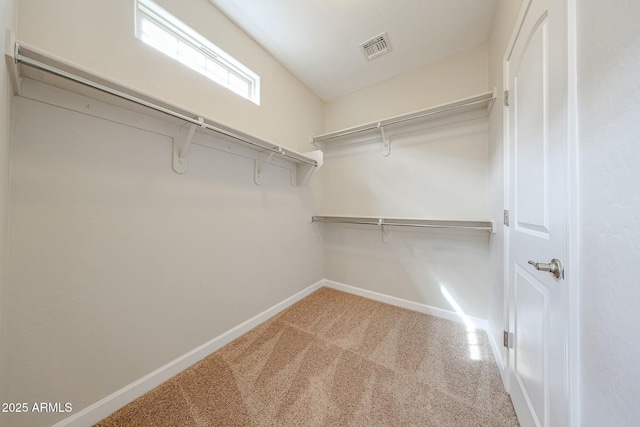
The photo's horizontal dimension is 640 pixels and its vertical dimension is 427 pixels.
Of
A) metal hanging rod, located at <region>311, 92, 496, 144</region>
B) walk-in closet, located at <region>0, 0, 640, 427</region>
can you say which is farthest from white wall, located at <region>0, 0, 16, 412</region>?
metal hanging rod, located at <region>311, 92, 496, 144</region>

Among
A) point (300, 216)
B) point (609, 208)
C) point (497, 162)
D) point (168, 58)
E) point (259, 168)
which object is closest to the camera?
point (609, 208)

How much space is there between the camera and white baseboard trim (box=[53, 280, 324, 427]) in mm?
1021

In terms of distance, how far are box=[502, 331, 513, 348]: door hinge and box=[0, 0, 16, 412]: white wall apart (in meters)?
2.40

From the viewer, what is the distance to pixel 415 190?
2188 millimetres

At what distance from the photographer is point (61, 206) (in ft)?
3.17

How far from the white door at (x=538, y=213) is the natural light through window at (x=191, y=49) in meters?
1.93

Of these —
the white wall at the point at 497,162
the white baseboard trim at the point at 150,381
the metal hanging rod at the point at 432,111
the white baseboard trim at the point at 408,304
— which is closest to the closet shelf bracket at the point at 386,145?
the metal hanging rod at the point at 432,111

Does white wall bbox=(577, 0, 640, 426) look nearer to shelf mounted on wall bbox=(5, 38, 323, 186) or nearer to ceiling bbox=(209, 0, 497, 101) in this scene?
ceiling bbox=(209, 0, 497, 101)

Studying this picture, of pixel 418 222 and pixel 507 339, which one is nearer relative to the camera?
pixel 507 339

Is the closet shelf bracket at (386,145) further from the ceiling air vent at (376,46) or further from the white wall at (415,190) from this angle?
the ceiling air vent at (376,46)

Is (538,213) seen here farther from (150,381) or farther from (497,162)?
(150,381)

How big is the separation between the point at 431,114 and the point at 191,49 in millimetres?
2097

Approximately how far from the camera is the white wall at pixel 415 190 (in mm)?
1909

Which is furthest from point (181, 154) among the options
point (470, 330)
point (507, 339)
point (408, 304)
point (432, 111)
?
point (470, 330)
